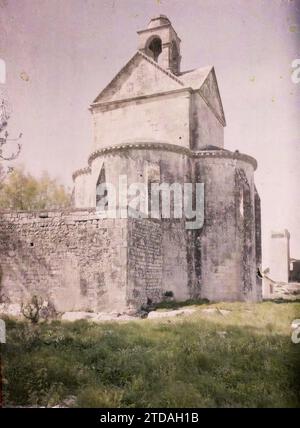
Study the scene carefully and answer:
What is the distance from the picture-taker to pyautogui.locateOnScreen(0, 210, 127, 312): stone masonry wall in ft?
42.1

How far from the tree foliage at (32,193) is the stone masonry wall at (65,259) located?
840 centimetres

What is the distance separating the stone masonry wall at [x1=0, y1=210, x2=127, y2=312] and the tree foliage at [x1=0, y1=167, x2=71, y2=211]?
27.6 ft

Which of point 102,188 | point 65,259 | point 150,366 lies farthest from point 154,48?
point 150,366

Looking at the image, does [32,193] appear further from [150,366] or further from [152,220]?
[150,366]

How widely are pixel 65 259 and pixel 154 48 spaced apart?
1271 centimetres

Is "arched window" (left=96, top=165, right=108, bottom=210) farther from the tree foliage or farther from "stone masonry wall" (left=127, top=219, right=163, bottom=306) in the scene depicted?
the tree foliage

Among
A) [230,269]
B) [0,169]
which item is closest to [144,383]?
[0,169]

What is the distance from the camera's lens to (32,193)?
27.0 metres

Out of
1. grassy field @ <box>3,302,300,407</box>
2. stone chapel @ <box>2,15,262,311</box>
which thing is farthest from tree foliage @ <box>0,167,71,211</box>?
grassy field @ <box>3,302,300,407</box>

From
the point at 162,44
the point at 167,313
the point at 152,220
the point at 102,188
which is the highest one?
the point at 162,44

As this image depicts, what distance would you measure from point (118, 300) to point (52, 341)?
172 inches

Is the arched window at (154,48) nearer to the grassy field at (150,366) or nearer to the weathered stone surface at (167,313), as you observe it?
the weathered stone surface at (167,313)

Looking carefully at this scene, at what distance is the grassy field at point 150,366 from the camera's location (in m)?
6.38

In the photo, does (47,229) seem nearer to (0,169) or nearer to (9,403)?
(0,169)
